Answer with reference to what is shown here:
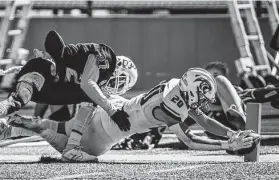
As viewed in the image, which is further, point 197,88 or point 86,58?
Answer: point 86,58

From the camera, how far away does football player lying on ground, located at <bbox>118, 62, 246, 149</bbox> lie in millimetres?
9320

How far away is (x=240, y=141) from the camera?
7336mm

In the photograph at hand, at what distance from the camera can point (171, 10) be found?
20.5 m

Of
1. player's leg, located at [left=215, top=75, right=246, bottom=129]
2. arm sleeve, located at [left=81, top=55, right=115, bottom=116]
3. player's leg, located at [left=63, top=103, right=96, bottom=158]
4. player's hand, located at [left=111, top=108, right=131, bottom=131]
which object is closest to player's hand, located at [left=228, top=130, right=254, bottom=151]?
player's hand, located at [left=111, top=108, right=131, bottom=131]

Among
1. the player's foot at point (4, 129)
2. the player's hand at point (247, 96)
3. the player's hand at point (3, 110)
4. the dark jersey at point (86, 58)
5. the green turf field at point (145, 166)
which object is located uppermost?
the player's hand at point (247, 96)

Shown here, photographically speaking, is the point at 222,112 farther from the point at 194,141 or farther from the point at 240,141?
the point at 240,141

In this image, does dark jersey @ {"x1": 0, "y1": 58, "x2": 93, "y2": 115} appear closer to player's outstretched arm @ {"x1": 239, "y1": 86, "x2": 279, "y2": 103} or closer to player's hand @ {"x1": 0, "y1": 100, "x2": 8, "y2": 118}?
player's hand @ {"x1": 0, "y1": 100, "x2": 8, "y2": 118}

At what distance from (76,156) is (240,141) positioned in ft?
4.72

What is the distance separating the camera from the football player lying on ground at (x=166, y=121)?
736 cm

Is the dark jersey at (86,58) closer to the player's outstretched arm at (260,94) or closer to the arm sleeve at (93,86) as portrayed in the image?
the arm sleeve at (93,86)

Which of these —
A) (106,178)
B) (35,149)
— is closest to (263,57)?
(35,149)

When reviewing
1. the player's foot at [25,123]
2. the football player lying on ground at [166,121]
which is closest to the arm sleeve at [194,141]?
the football player lying on ground at [166,121]

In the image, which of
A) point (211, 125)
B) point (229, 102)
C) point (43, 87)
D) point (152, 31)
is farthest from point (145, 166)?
point (152, 31)

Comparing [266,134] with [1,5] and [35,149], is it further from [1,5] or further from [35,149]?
[1,5]
